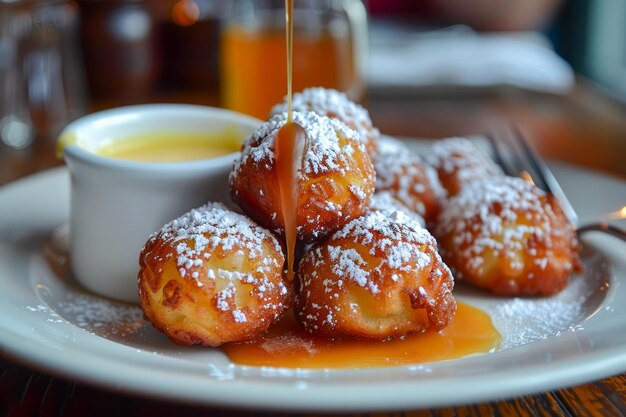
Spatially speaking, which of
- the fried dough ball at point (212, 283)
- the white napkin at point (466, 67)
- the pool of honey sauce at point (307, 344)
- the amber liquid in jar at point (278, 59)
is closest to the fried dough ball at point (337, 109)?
the pool of honey sauce at point (307, 344)

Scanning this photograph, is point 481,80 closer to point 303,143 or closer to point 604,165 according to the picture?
point 604,165

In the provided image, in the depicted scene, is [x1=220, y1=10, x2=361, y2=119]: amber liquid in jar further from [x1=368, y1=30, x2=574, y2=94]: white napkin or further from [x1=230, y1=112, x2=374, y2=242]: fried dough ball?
[x1=230, y1=112, x2=374, y2=242]: fried dough ball

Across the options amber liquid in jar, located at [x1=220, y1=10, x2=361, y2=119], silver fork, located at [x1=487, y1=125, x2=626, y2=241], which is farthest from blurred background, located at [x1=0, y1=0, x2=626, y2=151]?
silver fork, located at [x1=487, y1=125, x2=626, y2=241]

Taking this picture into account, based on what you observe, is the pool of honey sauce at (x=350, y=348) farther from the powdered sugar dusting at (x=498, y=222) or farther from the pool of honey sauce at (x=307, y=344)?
the powdered sugar dusting at (x=498, y=222)

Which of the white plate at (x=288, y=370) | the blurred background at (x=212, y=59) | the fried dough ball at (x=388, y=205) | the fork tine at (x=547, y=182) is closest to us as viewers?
the white plate at (x=288, y=370)

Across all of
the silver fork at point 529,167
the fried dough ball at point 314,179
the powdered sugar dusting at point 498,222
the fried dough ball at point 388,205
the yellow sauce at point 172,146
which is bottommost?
the silver fork at point 529,167

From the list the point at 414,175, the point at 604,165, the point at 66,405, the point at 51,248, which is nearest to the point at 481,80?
the point at 604,165

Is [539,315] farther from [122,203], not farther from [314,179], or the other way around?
[122,203]

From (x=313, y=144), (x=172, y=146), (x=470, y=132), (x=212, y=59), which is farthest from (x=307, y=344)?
(x=212, y=59)
